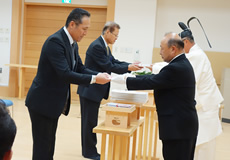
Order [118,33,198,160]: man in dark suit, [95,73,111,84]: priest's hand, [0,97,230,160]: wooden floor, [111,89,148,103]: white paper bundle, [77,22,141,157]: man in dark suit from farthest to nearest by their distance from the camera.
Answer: [0,97,230,160]: wooden floor < [77,22,141,157]: man in dark suit < [111,89,148,103]: white paper bundle < [95,73,111,84]: priest's hand < [118,33,198,160]: man in dark suit

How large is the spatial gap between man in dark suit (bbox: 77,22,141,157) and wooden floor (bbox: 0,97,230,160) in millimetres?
311

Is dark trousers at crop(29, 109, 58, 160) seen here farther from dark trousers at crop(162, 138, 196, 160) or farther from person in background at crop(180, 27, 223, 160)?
person in background at crop(180, 27, 223, 160)

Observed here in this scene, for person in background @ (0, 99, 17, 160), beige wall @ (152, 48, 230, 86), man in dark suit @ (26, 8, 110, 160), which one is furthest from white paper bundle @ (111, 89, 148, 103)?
beige wall @ (152, 48, 230, 86)

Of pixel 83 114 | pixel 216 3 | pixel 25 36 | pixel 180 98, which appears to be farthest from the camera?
pixel 25 36

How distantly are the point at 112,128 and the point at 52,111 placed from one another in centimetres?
53

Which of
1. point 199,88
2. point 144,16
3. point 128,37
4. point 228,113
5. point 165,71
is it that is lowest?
point 228,113

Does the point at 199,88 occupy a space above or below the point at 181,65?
below

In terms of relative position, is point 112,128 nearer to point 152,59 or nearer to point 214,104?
point 214,104

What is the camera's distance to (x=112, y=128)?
271 centimetres

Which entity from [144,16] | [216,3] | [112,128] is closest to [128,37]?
[144,16]

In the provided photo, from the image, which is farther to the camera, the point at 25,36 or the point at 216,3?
the point at 25,36

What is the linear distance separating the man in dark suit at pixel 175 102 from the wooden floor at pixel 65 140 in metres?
1.85

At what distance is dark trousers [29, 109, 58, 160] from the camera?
8.24 feet

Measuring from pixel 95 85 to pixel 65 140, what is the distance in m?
1.33
